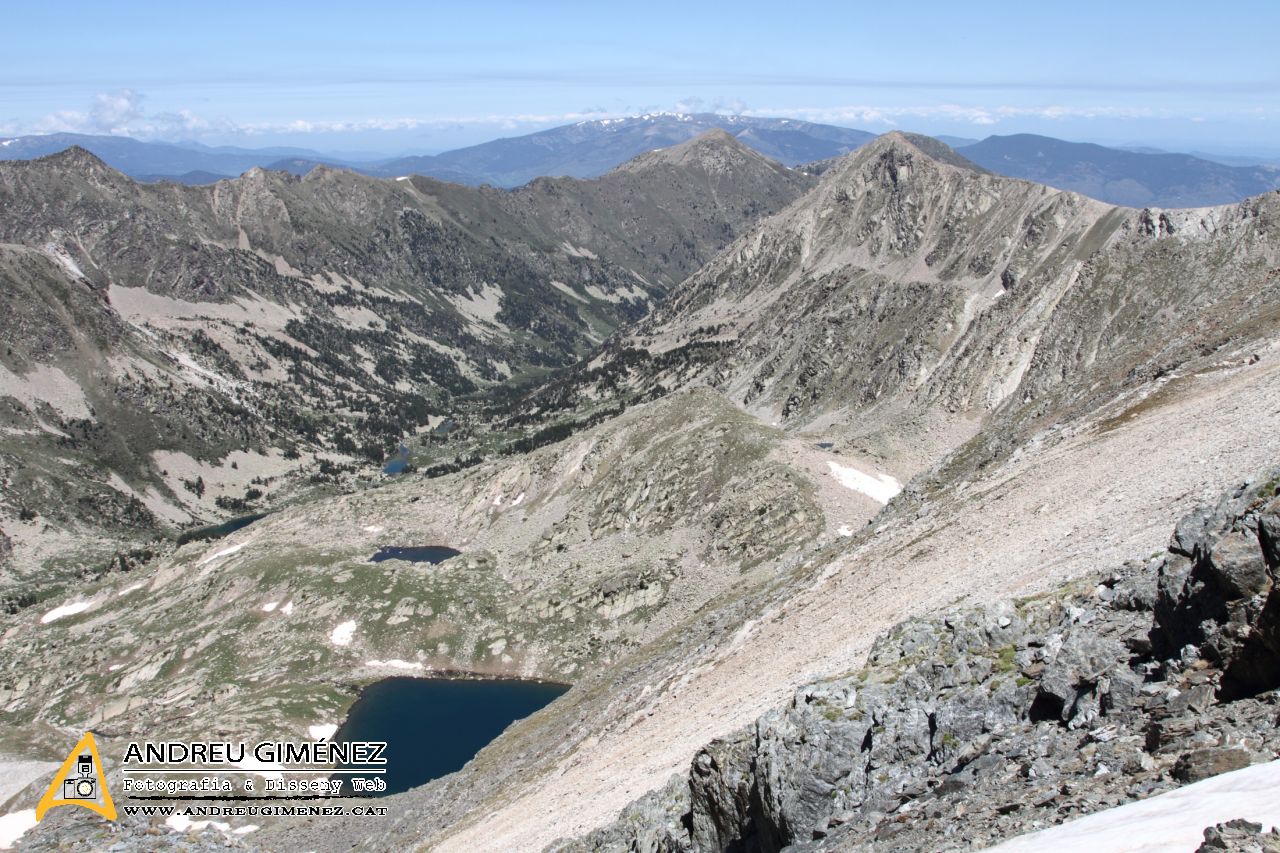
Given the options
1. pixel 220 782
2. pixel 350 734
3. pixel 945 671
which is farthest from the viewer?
pixel 350 734

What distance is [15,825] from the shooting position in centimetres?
7162

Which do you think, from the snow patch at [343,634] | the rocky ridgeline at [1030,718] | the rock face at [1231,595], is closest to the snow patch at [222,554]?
the snow patch at [343,634]

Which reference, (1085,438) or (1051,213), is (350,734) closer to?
(1085,438)

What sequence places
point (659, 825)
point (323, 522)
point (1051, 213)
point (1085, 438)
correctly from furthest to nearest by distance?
point (1051, 213), point (323, 522), point (1085, 438), point (659, 825)

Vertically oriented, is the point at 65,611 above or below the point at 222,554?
below

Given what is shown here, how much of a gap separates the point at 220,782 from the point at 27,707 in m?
62.0

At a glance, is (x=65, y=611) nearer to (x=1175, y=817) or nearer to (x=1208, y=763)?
(x=1208, y=763)

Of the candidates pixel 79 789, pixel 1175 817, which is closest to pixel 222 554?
pixel 79 789

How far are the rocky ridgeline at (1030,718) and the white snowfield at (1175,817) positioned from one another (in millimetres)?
763

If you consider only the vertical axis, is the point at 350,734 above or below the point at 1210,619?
below

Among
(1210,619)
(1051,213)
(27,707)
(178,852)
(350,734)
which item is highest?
(1051,213)

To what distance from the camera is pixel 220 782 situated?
261 ft

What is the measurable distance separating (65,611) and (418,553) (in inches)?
2508

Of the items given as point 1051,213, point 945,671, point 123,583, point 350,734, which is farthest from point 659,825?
point 1051,213
